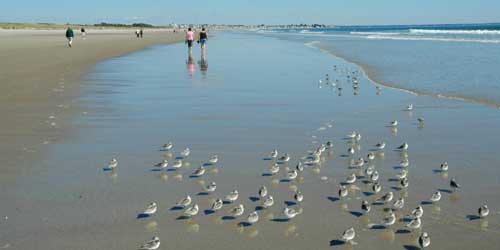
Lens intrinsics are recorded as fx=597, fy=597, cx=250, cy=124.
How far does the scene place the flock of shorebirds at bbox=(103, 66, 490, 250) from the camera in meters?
7.71

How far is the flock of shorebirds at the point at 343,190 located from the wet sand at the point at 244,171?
0.11 m

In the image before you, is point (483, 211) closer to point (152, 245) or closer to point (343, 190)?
point (343, 190)

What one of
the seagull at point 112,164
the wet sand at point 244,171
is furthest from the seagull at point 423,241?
the seagull at point 112,164

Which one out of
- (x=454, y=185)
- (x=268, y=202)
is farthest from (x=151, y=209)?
(x=454, y=185)

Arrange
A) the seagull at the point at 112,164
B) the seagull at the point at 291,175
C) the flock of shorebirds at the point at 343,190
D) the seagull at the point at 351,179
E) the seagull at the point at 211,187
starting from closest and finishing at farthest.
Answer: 1. the flock of shorebirds at the point at 343,190
2. the seagull at the point at 211,187
3. the seagull at the point at 351,179
4. the seagull at the point at 291,175
5. the seagull at the point at 112,164

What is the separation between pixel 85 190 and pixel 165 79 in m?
16.4

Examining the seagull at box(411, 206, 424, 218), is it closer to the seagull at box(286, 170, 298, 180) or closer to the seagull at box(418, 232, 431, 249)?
the seagull at box(418, 232, 431, 249)

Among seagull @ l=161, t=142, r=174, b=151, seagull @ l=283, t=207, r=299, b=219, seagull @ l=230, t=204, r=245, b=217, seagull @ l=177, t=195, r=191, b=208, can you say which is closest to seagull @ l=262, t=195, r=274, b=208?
seagull @ l=283, t=207, r=299, b=219

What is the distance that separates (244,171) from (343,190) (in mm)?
2139

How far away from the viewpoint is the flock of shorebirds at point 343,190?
7711 millimetres

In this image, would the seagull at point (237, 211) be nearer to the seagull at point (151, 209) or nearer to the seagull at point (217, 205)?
the seagull at point (217, 205)

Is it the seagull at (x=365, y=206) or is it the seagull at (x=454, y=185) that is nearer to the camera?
the seagull at (x=365, y=206)

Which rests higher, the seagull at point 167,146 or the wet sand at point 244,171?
the seagull at point 167,146

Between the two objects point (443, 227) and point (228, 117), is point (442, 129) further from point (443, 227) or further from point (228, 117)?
point (443, 227)
